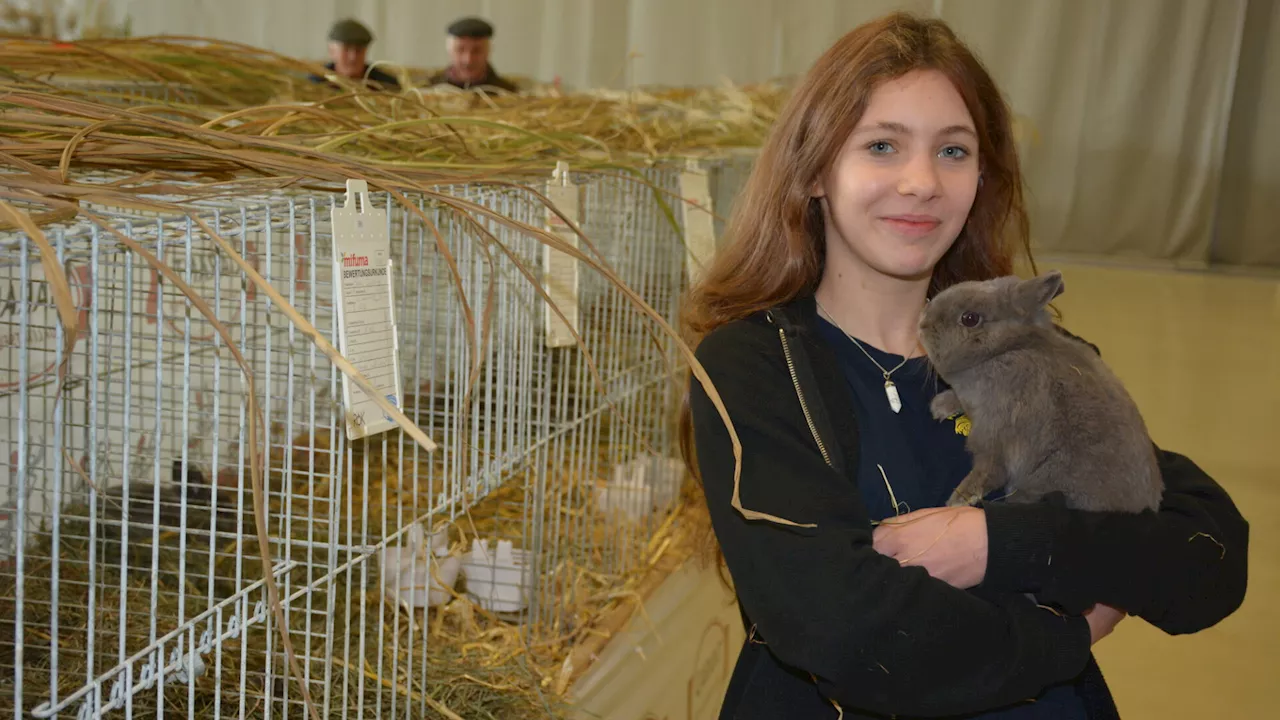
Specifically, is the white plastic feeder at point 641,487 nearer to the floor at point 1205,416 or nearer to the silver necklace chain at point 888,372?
the silver necklace chain at point 888,372

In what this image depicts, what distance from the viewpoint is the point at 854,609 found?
3.20ft

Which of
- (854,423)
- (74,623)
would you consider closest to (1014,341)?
(854,423)

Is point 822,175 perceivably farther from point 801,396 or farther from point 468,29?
point 468,29

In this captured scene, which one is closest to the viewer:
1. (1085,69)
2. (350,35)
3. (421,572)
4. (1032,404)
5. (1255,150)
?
(1032,404)

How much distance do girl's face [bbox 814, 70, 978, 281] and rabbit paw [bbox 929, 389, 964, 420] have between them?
13cm

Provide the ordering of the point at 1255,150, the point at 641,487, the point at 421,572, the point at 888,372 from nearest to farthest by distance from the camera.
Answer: the point at 888,372 < the point at 421,572 < the point at 641,487 < the point at 1255,150

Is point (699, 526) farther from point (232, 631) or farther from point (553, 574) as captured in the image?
point (232, 631)

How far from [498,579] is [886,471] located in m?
0.92

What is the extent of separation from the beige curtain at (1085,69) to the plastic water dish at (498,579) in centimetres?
667

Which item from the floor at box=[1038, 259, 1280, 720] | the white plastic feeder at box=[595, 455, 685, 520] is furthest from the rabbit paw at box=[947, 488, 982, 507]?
the floor at box=[1038, 259, 1280, 720]

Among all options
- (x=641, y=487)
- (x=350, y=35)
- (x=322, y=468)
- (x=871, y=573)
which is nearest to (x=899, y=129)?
(x=871, y=573)

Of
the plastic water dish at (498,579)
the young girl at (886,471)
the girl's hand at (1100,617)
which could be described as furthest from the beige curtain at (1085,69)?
the girl's hand at (1100,617)

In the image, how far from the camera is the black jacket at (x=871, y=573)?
0.98 meters

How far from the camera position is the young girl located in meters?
0.99
